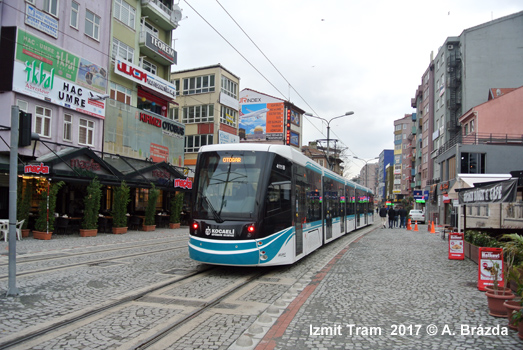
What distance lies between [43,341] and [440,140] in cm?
5388

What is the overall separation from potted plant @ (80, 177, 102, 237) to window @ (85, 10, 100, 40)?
32.0 ft

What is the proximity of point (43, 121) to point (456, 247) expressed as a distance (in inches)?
765

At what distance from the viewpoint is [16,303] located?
257 inches

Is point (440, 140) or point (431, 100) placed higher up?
point (431, 100)

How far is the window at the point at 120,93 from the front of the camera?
26359 millimetres

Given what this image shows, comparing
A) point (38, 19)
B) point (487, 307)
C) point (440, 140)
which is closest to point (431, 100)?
point (440, 140)

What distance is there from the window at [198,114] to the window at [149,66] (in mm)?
9989

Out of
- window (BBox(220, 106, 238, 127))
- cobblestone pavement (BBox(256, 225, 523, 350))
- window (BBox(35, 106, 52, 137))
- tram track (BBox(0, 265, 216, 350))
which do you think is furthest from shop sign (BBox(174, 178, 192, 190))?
tram track (BBox(0, 265, 216, 350))

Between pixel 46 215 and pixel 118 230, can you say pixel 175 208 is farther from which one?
pixel 46 215

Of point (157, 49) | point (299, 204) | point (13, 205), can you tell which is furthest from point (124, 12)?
point (13, 205)

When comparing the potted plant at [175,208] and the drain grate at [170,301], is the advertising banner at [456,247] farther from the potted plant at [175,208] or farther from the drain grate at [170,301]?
the potted plant at [175,208]

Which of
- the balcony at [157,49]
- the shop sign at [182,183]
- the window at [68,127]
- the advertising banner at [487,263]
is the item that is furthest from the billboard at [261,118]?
the advertising banner at [487,263]

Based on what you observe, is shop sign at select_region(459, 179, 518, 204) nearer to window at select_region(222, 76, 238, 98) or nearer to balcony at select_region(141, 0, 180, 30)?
balcony at select_region(141, 0, 180, 30)

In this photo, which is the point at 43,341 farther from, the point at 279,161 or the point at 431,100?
the point at 431,100
